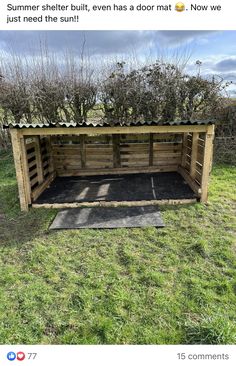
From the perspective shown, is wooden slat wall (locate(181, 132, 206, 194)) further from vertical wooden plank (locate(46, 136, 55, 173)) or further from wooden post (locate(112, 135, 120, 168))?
vertical wooden plank (locate(46, 136, 55, 173))

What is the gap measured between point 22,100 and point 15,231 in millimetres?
5713

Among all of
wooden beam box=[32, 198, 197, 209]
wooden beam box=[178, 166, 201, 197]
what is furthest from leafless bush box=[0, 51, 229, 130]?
wooden beam box=[32, 198, 197, 209]

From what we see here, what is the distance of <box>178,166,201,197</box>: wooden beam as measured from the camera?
5.08m

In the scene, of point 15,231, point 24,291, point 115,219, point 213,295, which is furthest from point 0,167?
point 213,295

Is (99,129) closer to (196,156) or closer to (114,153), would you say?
(114,153)

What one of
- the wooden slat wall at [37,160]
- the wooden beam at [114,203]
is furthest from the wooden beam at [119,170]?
the wooden beam at [114,203]

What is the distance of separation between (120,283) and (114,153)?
446 cm

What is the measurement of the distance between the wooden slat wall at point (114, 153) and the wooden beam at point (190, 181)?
1.38ft

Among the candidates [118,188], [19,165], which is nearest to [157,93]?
[118,188]

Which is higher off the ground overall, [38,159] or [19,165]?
[19,165]

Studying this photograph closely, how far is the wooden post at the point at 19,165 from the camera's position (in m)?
4.41

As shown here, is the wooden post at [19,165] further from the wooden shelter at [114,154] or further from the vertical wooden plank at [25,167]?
the wooden shelter at [114,154]

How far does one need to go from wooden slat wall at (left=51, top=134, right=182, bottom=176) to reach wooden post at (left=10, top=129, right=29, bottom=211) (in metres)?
2.24

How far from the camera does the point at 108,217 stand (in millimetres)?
4449
